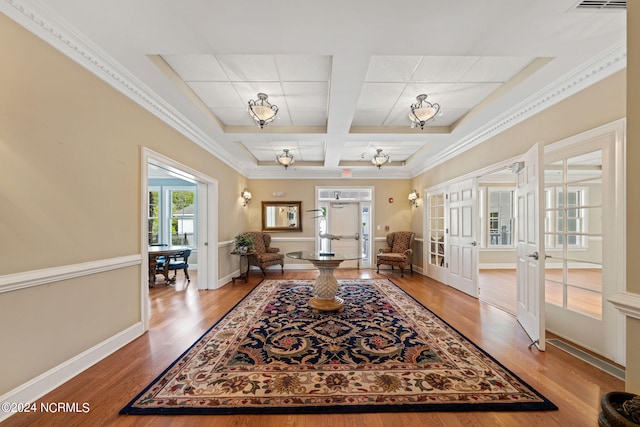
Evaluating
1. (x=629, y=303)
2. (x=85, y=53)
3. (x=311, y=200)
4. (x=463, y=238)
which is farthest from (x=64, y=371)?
(x=311, y=200)

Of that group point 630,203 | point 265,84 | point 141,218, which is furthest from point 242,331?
point 630,203

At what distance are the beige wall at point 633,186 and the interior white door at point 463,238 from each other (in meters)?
3.32

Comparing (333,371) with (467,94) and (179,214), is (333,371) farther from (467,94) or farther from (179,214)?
(179,214)

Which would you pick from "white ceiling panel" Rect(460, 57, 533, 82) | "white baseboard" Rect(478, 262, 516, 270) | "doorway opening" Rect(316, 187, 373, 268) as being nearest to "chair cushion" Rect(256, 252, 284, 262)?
"doorway opening" Rect(316, 187, 373, 268)

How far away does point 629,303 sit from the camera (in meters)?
1.22

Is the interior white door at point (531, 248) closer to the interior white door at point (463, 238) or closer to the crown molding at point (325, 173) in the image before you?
the interior white door at point (463, 238)

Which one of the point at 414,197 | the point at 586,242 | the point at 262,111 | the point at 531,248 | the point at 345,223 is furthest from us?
the point at 345,223

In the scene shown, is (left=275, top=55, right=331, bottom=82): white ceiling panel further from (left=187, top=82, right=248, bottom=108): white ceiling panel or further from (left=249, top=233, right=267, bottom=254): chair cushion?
(left=249, top=233, right=267, bottom=254): chair cushion

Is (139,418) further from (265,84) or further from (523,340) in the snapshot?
(523,340)

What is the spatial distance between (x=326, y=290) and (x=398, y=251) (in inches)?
140

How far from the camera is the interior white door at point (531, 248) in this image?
2.54 metres

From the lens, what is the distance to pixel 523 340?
2750 mm

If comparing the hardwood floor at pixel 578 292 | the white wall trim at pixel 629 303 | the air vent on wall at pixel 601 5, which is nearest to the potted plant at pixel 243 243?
the hardwood floor at pixel 578 292

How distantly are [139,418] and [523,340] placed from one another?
359 cm
